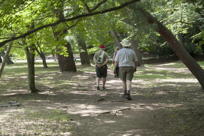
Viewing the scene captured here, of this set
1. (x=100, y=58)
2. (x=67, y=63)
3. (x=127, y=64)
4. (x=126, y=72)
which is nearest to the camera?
(x=127, y=64)

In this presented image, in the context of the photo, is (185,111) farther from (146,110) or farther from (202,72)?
(202,72)

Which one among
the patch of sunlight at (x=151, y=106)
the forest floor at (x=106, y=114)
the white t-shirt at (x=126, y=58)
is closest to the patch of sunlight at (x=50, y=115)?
the forest floor at (x=106, y=114)

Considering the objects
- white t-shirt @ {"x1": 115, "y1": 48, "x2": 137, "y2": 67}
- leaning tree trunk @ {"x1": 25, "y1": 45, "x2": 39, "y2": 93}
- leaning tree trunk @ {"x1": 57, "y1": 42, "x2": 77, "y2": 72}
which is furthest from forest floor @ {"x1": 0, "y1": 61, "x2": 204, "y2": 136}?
leaning tree trunk @ {"x1": 57, "y1": 42, "x2": 77, "y2": 72}

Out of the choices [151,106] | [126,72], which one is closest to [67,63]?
[126,72]

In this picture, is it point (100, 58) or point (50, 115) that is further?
point (100, 58)

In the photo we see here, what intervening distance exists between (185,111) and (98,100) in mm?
3110

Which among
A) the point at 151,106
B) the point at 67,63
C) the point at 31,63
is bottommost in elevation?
the point at 151,106

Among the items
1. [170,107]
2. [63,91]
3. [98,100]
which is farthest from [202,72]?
[63,91]


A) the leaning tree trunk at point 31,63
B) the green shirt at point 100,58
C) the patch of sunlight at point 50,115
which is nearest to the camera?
the patch of sunlight at point 50,115

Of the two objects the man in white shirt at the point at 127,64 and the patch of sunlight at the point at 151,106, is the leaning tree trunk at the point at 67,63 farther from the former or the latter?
the patch of sunlight at the point at 151,106

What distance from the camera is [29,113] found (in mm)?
8445

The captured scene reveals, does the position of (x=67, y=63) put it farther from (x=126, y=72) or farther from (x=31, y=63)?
(x=126, y=72)

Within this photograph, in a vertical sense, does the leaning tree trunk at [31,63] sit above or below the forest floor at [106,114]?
above

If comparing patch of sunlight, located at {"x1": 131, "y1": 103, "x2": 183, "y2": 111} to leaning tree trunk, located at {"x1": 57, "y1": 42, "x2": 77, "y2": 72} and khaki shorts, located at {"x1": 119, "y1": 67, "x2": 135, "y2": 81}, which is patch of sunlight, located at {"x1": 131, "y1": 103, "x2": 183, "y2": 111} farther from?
leaning tree trunk, located at {"x1": 57, "y1": 42, "x2": 77, "y2": 72}
